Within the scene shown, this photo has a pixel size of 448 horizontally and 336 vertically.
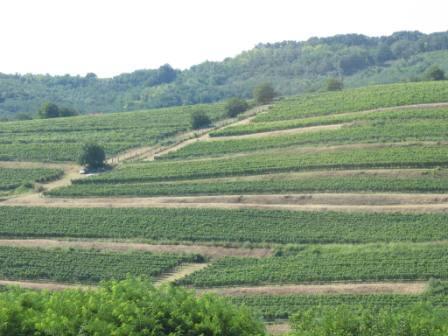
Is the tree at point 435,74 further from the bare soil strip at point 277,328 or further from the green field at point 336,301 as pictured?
the bare soil strip at point 277,328

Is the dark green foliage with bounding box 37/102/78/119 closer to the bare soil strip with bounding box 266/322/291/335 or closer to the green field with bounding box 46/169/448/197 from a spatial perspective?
the green field with bounding box 46/169/448/197

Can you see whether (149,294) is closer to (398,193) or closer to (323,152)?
(398,193)

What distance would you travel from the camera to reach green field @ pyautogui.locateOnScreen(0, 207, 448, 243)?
200 ft

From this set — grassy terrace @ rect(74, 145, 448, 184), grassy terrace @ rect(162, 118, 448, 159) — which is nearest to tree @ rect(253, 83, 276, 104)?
grassy terrace @ rect(162, 118, 448, 159)

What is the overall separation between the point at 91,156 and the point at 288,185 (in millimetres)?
23949

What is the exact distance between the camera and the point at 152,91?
192875 mm

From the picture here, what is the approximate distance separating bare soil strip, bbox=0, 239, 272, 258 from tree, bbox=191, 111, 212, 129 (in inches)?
1461

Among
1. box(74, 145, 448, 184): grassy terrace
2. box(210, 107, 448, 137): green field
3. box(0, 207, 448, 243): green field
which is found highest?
box(210, 107, 448, 137): green field

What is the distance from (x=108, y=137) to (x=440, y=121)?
37530mm

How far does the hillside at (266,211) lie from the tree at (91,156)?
7.29ft

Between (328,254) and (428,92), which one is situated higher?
(428,92)

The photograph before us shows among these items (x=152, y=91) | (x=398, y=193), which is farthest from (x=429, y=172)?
(x=152, y=91)

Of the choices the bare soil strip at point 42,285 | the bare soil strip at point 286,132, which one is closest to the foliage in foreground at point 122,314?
the bare soil strip at point 42,285

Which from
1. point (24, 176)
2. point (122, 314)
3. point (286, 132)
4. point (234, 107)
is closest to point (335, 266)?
point (122, 314)
